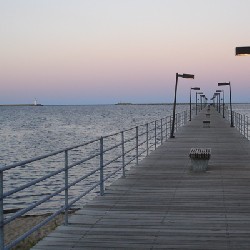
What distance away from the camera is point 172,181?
12.0 m

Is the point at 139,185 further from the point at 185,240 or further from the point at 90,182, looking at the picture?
the point at 90,182

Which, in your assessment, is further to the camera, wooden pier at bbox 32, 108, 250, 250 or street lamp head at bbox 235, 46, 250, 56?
street lamp head at bbox 235, 46, 250, 56

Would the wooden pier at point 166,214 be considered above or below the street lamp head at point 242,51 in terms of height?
below

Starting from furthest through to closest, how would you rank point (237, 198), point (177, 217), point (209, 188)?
point (209, 188), point (237, 198), point (177, 217)

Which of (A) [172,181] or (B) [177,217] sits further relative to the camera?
(A) [172,181]

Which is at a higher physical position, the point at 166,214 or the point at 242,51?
the point at 242,51

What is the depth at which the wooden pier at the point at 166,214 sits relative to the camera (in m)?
6.71

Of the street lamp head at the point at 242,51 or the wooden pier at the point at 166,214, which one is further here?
the street lamp head at the point at 242,51

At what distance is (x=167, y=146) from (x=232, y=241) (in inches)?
589

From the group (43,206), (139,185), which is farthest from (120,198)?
(43,206)

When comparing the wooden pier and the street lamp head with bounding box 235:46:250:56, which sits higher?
the street lamp head with bounding box 235:46:250:56

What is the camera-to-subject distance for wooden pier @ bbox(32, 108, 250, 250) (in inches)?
264

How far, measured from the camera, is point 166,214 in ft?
27.5

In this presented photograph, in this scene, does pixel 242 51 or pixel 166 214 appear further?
pixel 242 51
